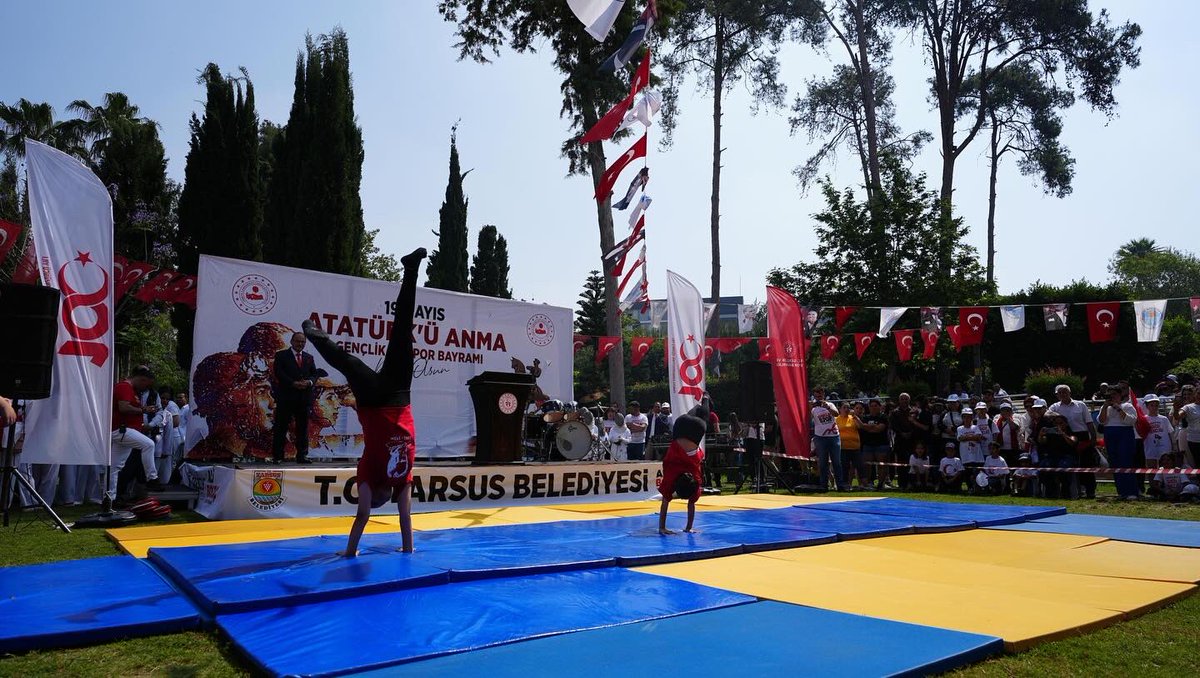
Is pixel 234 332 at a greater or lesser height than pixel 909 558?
greater

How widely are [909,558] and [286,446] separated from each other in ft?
29.4

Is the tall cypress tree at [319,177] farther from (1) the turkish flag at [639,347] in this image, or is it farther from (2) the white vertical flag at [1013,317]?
(2) the white vertical flag at [1013,317]

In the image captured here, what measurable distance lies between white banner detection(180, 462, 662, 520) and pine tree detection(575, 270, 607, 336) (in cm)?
3346

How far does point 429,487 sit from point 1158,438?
10.5 meters

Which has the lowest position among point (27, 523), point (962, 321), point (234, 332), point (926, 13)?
point (27, 523)

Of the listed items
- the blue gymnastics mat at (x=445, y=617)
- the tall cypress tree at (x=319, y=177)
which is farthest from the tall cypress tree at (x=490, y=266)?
the blue gymnastics mat at (x=445, y=617)

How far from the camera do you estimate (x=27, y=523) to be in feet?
26.4

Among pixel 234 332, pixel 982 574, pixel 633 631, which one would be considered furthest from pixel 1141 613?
pixel 234 332

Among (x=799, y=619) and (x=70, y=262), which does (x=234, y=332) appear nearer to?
(x=70, y=262)

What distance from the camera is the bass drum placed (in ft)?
40.8

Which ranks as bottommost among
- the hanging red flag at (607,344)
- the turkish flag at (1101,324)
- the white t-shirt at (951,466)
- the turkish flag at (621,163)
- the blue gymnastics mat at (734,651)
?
the blue gymnastics mat at (734,651)

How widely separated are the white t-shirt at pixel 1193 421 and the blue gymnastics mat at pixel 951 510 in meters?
3.26

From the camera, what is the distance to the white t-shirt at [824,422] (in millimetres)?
13109

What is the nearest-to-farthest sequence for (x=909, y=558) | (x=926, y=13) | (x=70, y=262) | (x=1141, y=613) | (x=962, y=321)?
(x=1141, y=613) → (x=909, y=558) → (x=70, y=262) → (x=962, y=321) → (x=926, y=13)
